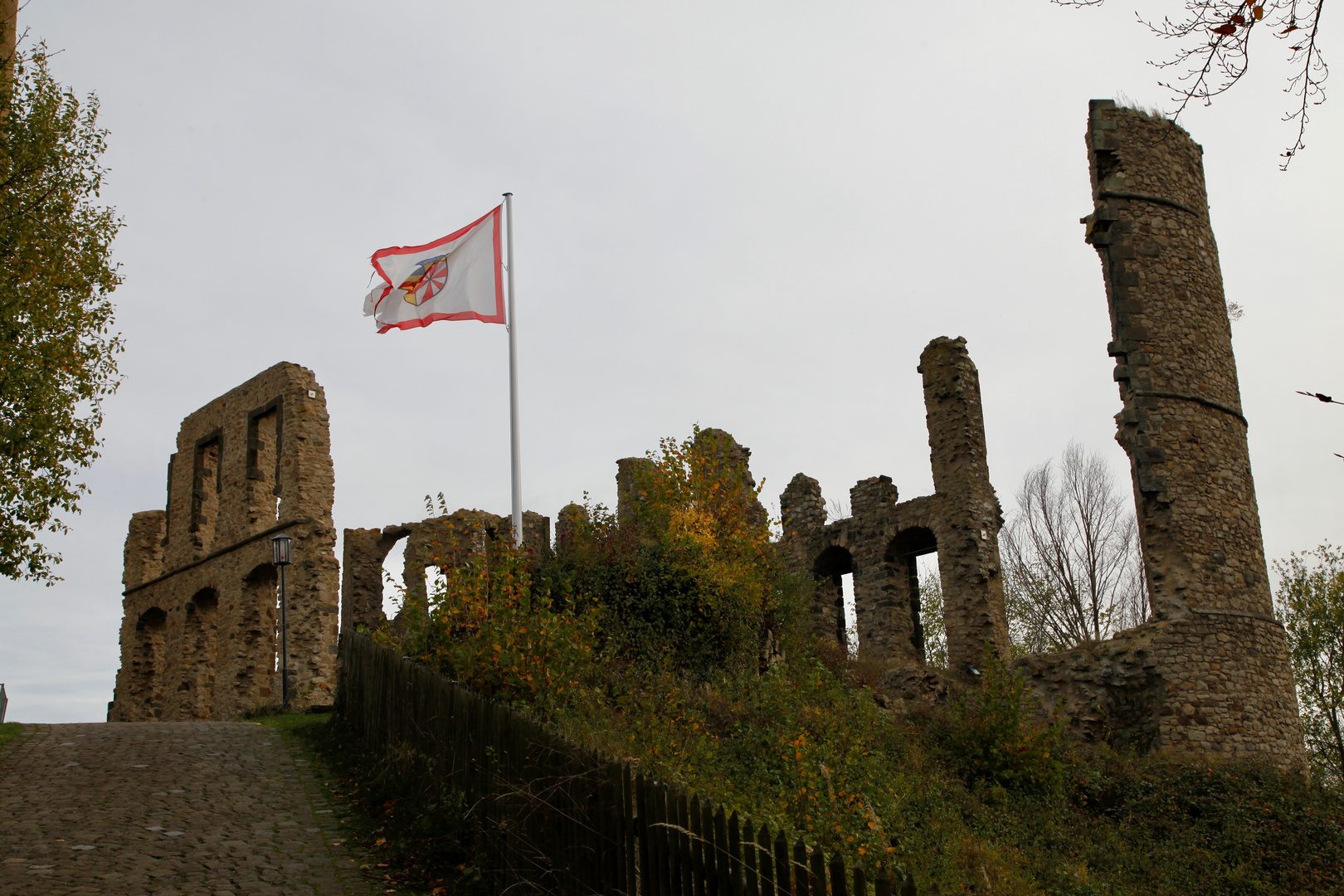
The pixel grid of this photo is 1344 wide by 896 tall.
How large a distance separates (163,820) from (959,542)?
15528 mm

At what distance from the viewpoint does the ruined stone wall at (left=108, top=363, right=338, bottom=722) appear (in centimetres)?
2008

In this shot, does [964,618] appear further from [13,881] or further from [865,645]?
[13,881]

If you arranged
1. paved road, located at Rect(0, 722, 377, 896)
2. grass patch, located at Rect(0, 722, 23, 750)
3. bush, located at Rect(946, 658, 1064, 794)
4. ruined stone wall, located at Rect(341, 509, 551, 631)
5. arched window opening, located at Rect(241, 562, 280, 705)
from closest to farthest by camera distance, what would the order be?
paved road, located at Rect(0, 722, 377, 896) → grass patch, located at Rect(0, 722, 23, 750) → bush, located at Rect(946, 658, 1064, 794) → arched window opening, located at Rect(241, 562, 280, 705) → ruined stone wall, located at Rect(341, 509, 551, 631)

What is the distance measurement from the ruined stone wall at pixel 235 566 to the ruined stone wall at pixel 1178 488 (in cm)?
1364

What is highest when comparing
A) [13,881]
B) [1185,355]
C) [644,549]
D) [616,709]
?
[1185,355]

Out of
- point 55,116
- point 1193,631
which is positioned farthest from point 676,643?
point 55,116

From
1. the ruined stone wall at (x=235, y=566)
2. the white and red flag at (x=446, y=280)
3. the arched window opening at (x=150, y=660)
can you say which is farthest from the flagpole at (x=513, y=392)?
the arched window opening at (x=150, y=660)

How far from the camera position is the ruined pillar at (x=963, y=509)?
65.4 ft

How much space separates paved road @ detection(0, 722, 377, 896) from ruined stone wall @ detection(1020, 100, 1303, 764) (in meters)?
12.4

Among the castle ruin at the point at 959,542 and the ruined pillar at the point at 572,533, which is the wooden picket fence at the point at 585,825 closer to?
the castle ruin at the point at 959,542

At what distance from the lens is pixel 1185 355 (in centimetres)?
1722

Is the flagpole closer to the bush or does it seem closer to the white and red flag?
the white and red flag

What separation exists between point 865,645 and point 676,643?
9.37 m

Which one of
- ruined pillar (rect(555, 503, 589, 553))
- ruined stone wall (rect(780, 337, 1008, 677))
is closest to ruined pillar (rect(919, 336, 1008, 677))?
ruined stone wall (rect(780, 337, 1008, 677))
